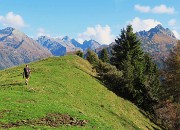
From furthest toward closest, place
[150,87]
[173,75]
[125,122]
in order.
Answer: [150,87], [173,75], [125,122]

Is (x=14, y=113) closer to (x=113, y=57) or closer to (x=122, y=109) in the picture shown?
(x=122, y=109)

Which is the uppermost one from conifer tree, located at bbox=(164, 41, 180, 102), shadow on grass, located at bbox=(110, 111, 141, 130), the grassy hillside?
conifer tree, located at bbox=(164, 41, 180, 102)

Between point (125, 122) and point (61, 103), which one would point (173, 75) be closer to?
point (125, 122)

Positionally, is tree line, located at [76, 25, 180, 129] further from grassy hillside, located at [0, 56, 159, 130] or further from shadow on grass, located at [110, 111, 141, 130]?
shadow on grass, located at [110, 111, 141, 130]

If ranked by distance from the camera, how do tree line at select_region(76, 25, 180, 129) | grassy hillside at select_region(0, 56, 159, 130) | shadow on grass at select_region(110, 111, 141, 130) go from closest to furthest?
grassy hillside at select_region(0, 56, 159, 130), shadow on grass at select_region(110, 111, 141, 130), tree line at select_region(76, 25, 180, 129)

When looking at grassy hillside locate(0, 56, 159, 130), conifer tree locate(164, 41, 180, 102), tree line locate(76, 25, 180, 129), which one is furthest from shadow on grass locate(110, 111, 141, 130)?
conifer tree locate(164, 41, 180, 102)

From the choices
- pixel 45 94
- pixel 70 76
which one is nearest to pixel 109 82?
pixel 70 76

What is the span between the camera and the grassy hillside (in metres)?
29.6

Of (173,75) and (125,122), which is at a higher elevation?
(173,75)

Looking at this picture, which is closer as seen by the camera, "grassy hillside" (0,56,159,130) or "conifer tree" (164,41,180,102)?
"grassy hillside" (0,56,159,130)

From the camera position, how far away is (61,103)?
124ft

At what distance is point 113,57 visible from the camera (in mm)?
86062

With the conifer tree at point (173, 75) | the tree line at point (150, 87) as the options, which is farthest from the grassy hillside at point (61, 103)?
the conifer tree at point (173, 75)

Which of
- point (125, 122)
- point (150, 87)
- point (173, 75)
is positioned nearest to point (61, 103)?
point (125, 122)
